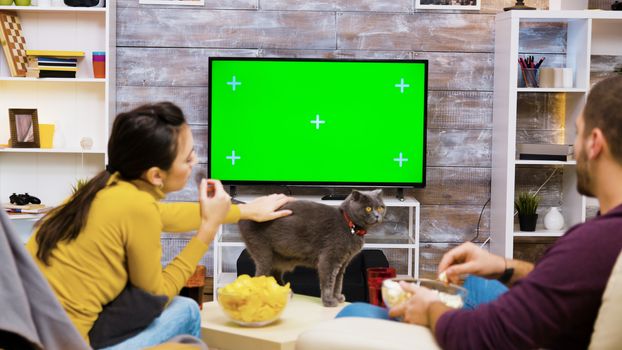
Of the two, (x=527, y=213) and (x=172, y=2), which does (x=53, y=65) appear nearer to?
(x=172, y=2)

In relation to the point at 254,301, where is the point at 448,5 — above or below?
above

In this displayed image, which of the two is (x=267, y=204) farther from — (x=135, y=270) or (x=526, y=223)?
(x=526, y=223)

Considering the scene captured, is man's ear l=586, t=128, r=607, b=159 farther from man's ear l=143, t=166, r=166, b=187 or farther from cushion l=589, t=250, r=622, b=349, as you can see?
man's ear l=143, t=166, r=166, b=187

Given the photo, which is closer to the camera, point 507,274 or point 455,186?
point 507,274

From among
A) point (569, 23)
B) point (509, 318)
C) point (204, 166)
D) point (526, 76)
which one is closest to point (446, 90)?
point (526, 76)

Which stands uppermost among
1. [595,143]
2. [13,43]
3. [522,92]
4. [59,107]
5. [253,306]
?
[13,43]

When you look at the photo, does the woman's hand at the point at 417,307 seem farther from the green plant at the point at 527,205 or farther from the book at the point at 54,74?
the book at the point at 54,74

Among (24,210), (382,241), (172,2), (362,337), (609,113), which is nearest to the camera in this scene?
(362,337)

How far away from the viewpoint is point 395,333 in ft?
5.38

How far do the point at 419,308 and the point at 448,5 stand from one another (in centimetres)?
338

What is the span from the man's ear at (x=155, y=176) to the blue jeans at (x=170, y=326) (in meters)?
0.33

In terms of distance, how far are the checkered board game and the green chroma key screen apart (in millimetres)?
1048

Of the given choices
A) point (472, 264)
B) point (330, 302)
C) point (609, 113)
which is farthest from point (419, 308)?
point (330, 302)

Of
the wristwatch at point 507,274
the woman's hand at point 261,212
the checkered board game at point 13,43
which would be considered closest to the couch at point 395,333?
the wristwatch at point 507,274
